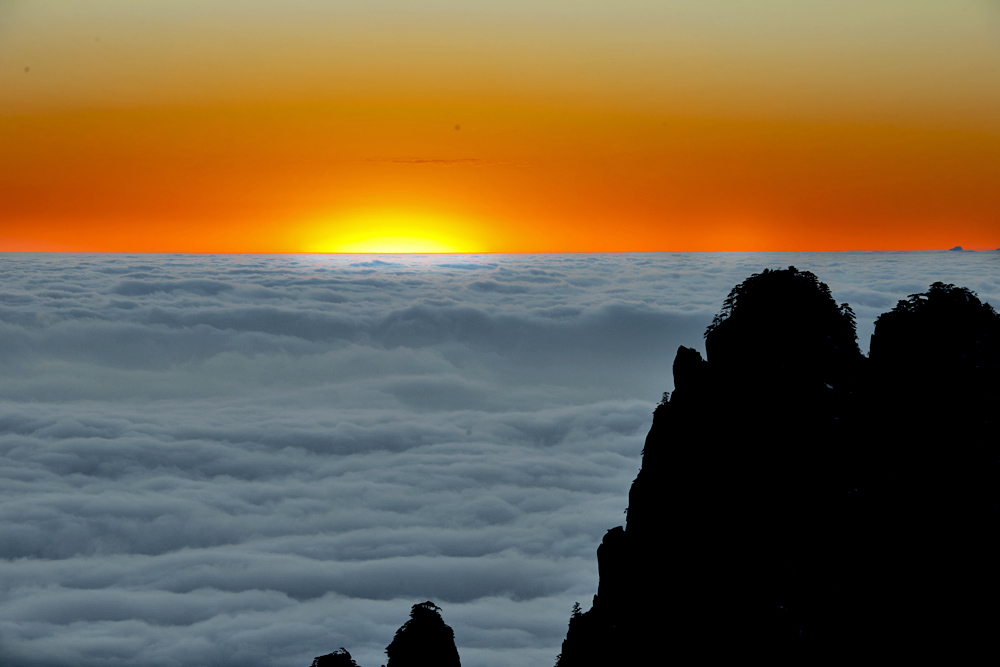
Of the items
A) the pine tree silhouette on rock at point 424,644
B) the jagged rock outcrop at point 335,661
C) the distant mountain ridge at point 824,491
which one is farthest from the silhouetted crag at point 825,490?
the jagged rock outcrop at point 335,661

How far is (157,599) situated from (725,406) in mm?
131167

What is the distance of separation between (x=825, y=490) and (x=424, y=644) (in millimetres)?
9677

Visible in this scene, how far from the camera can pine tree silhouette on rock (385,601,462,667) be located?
58.5 ft

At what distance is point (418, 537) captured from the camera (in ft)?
510

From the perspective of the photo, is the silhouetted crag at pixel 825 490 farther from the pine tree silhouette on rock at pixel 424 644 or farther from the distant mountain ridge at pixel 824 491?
the pine tree silhouette on rock at pixel 424 644

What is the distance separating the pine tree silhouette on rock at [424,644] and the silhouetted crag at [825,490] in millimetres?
4665

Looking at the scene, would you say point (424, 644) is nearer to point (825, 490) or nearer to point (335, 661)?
point (335, 661)

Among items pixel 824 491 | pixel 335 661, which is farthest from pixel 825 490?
pixel 335 661

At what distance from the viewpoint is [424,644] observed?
17859 millimetres

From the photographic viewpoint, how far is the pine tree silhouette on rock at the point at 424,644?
17.8 metres

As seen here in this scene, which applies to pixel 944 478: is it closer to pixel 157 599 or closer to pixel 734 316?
pixel 734 316

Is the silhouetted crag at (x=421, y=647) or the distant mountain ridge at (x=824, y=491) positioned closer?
the distant mountain ridge at (x=824, y=491)

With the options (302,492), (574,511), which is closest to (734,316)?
(574,511)

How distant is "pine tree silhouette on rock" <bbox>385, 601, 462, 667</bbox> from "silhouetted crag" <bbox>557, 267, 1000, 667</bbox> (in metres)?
4.67
